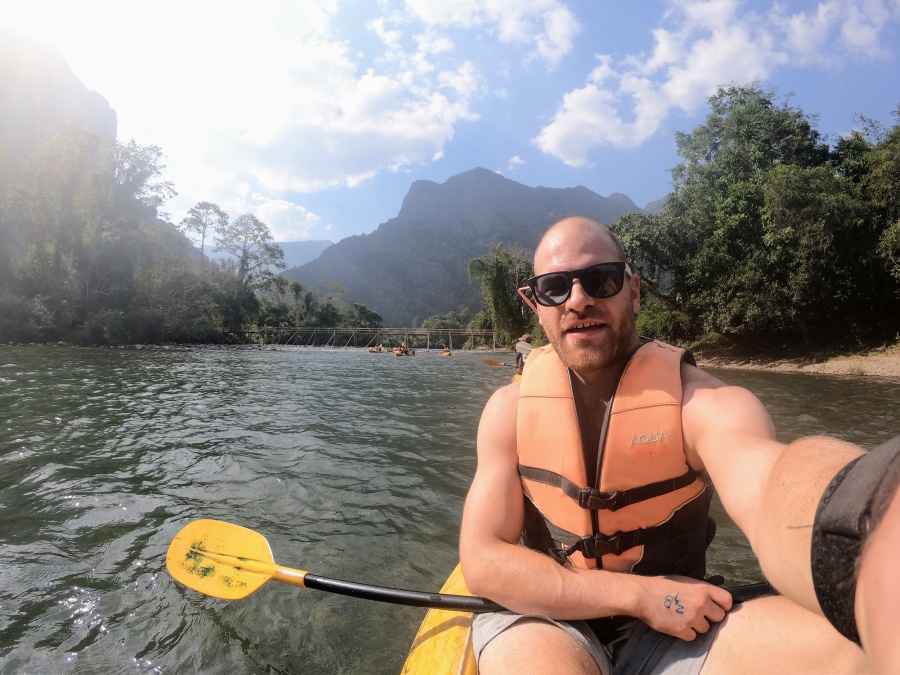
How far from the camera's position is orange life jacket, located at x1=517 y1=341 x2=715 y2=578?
1702 millimetres

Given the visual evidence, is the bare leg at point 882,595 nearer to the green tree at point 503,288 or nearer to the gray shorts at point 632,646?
the gray shorts at point 632,646

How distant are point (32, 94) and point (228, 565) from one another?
4404 inches

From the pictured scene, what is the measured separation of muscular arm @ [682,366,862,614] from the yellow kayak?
1017 millimetres

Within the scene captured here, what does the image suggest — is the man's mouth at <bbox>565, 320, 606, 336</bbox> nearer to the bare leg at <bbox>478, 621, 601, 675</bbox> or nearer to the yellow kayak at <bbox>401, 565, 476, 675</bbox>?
the bare leg at <bbox>478, 621, 601, 675</bbox>

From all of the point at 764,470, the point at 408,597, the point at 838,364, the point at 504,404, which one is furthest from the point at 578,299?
the point at 838,364

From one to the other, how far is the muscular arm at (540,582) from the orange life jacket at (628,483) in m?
0.15

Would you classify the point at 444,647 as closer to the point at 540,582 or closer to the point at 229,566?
the point at 540,582

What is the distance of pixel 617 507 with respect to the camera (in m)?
1.70

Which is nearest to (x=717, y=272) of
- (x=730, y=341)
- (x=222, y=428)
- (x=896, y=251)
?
(x=730, y=341)

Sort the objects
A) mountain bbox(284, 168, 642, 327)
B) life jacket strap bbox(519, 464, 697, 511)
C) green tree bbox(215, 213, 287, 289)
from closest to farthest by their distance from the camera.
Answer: life jacket strap bbox(519, 464, 697, 511)
green tree bbox(215, 213, 287, 289)
mountain bbox(284, 168, 642, 327)

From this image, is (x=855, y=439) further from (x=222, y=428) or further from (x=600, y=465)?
(x=222, y=428)

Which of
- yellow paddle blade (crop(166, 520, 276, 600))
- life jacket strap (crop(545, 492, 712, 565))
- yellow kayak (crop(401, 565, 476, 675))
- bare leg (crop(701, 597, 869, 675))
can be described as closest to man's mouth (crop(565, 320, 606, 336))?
life jacket strap (crop(545, 492, 712, 565))

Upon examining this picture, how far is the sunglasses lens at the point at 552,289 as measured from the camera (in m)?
1.86

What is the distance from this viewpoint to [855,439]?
6602 mm
